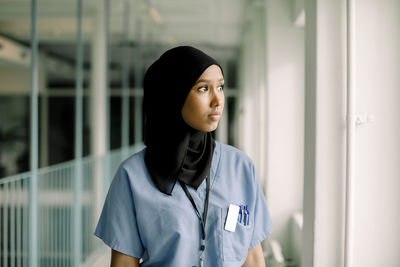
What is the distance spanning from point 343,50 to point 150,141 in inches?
34.4

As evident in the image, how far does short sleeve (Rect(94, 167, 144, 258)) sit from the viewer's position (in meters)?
1.17

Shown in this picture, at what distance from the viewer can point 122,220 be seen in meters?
1.17

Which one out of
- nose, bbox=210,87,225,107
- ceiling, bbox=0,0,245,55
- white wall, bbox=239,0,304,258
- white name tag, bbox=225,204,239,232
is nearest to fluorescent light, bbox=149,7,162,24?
ceiling, bbox=0,0,245,55

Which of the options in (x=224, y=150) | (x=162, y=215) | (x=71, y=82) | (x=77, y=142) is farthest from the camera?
(x=71, y=82)

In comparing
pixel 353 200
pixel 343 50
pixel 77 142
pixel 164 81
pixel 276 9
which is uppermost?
pixel 276 9

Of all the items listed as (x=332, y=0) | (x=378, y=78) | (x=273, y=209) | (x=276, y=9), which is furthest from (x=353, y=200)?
(x=276, y=9)

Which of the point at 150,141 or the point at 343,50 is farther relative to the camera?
the point at 343,50

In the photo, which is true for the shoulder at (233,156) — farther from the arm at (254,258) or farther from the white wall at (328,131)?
the white wall at (328,131)

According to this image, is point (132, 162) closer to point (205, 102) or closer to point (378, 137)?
point (205, 102)

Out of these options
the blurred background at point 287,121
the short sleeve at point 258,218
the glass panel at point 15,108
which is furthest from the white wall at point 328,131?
the glass panel at point 15,108

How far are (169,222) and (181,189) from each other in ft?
0.33

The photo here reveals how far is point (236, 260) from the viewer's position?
1.19m

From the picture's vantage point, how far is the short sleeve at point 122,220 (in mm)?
1167

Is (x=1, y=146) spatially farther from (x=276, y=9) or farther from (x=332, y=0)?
(x=332, y=0)
